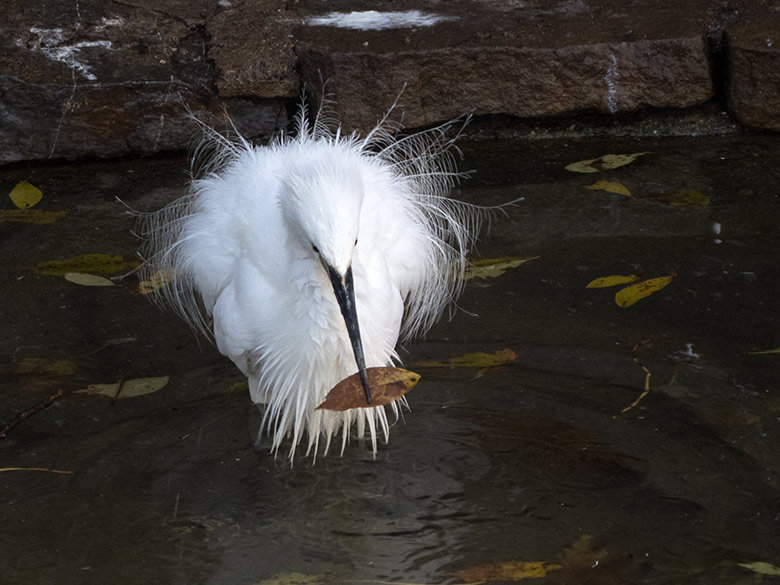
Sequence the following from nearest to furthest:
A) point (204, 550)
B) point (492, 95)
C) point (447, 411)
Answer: point (204, 550) → point (447, 411) → point (492, 95)

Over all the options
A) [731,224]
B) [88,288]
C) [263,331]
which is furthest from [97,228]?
[731,224]

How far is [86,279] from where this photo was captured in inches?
119

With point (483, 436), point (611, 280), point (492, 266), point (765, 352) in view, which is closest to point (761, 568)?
point (483, 436)

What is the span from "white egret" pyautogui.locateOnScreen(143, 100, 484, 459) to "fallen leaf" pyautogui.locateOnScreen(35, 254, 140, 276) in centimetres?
17

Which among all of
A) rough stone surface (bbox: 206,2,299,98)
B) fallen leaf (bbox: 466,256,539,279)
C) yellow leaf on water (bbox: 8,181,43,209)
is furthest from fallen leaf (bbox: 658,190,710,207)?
yellow leaf on water (bbox: 8,181,43,209)

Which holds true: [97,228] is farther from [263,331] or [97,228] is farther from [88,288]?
[263,331]

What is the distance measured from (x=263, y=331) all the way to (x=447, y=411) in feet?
1.77

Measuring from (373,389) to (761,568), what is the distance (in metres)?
0.86

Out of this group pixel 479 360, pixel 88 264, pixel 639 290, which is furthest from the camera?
pixel 88 264

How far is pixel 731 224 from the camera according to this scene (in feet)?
10.3

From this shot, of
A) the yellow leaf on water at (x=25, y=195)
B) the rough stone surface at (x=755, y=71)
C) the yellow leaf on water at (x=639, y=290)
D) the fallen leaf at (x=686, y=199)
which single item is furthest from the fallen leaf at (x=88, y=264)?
the rough stone surface at (x=755, y=71)

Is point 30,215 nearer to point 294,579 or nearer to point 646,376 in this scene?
point 294,579

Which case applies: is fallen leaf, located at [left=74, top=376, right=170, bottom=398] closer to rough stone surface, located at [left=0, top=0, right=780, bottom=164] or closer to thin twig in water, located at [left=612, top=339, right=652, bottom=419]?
thin twig in water, located at [left=612, top=339, right=652, bottom=419]

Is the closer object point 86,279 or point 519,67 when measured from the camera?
point 86,279
